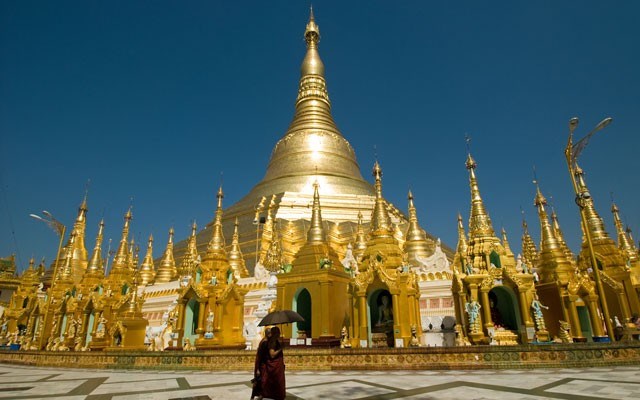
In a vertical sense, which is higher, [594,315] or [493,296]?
[493,296]

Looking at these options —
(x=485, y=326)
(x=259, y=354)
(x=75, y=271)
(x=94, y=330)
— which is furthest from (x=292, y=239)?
A: (x=259, y=354)

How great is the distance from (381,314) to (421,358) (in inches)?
165

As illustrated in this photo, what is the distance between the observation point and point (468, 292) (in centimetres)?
1443

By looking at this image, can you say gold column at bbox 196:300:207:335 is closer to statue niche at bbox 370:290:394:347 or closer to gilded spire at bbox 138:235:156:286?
statue niche at bbox 370:290:394:347

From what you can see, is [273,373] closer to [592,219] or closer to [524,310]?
[524,310]

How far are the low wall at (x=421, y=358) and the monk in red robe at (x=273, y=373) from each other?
236 inches

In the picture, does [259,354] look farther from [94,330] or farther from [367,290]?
[94,330]

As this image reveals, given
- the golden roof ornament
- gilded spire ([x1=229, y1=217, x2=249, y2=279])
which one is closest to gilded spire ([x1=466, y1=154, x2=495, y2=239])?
the golden roof ornament

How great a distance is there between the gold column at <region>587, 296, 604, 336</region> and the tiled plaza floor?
22.4 ft

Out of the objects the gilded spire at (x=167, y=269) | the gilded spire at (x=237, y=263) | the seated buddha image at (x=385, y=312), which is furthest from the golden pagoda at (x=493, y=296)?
the gilded spire at (x=167, y=269)

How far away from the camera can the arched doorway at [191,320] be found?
699 inches

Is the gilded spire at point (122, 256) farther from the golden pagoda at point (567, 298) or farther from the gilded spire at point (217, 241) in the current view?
the golden pagoda at point (567, 298)

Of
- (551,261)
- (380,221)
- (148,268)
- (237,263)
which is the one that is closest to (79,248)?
(148,268)

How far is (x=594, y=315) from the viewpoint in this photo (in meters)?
15.8
